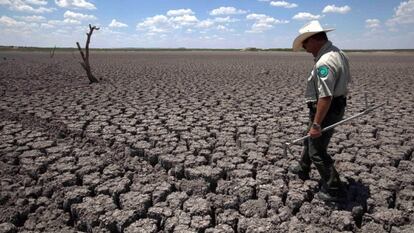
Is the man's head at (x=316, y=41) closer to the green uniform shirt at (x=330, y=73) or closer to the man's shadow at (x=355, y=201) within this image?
the green uniform shirt at (x=330, y=73)

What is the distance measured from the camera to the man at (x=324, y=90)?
255 cm


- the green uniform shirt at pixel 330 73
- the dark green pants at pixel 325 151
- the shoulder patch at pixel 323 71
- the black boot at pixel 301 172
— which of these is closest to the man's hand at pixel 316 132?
the dark green pants at pixel 325 151

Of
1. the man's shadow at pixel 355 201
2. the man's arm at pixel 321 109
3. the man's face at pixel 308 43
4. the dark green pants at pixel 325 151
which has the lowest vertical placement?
the man's shadow at pixel 355 201

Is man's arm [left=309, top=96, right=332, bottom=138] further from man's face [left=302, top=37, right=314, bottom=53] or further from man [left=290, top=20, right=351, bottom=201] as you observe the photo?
man's face [left=302, top=37, right=314, bottom=53]

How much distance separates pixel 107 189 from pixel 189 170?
3.00 ft

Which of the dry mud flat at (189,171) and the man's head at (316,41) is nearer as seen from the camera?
the man's head at (316,41)

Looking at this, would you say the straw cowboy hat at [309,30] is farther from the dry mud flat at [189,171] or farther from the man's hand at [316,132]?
the dry mud flat at [189,171]

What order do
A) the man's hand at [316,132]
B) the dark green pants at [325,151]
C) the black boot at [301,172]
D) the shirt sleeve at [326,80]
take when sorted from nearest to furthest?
1. the shirt sleeve at [326,80]
2. the man's hand at [316,132]
3. the dark green pants at [325,151]
4. the black boot at [301,172]

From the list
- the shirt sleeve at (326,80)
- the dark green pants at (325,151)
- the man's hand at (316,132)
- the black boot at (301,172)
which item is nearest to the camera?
the shirt sleeve at (326,80)

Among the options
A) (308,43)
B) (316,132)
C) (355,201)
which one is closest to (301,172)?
(355,201)

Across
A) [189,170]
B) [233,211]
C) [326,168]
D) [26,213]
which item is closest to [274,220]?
[233,211]

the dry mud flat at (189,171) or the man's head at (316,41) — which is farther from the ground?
the man's head at (316,41)

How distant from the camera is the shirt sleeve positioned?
2525 millimetres

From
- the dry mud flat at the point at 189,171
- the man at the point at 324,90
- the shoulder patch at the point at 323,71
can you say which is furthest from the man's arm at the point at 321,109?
the dry mud flat at the point at 189,171
